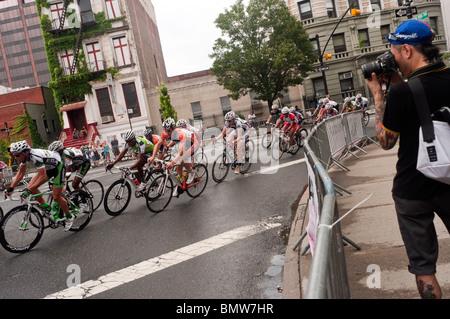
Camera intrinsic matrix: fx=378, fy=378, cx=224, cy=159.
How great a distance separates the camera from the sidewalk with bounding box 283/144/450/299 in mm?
3570

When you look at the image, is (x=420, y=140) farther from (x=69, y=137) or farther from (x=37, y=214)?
(x=69, y=137)

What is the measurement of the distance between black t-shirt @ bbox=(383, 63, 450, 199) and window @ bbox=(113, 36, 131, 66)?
37435 millimetres

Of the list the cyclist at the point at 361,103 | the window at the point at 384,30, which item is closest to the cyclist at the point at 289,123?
the cyclist at the point at 361,103

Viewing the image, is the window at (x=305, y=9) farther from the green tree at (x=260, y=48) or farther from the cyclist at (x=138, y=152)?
the cyclist at (x=138, y=152)

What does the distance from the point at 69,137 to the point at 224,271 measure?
117 feet

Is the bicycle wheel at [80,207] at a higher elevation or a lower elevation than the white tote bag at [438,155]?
lower

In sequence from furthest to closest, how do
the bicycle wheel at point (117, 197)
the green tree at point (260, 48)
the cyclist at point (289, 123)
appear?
the green tree at point (260, 48) < the cyclist at point (289, 123) < the bicycle wheel at point (117, 197)

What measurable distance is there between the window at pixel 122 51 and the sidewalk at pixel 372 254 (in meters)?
33.7

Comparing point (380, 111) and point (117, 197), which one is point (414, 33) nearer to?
point (380, 111)

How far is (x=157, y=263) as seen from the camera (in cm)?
539

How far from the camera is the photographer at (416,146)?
250cm

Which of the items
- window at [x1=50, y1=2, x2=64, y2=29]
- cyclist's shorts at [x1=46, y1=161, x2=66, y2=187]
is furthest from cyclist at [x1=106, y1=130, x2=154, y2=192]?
window at [x1=50, y1=2, x2=64, y2=29]

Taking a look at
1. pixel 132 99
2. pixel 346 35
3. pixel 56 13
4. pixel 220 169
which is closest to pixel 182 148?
pixel 220 169

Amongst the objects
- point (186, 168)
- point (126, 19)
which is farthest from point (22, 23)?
point (186, 168)
